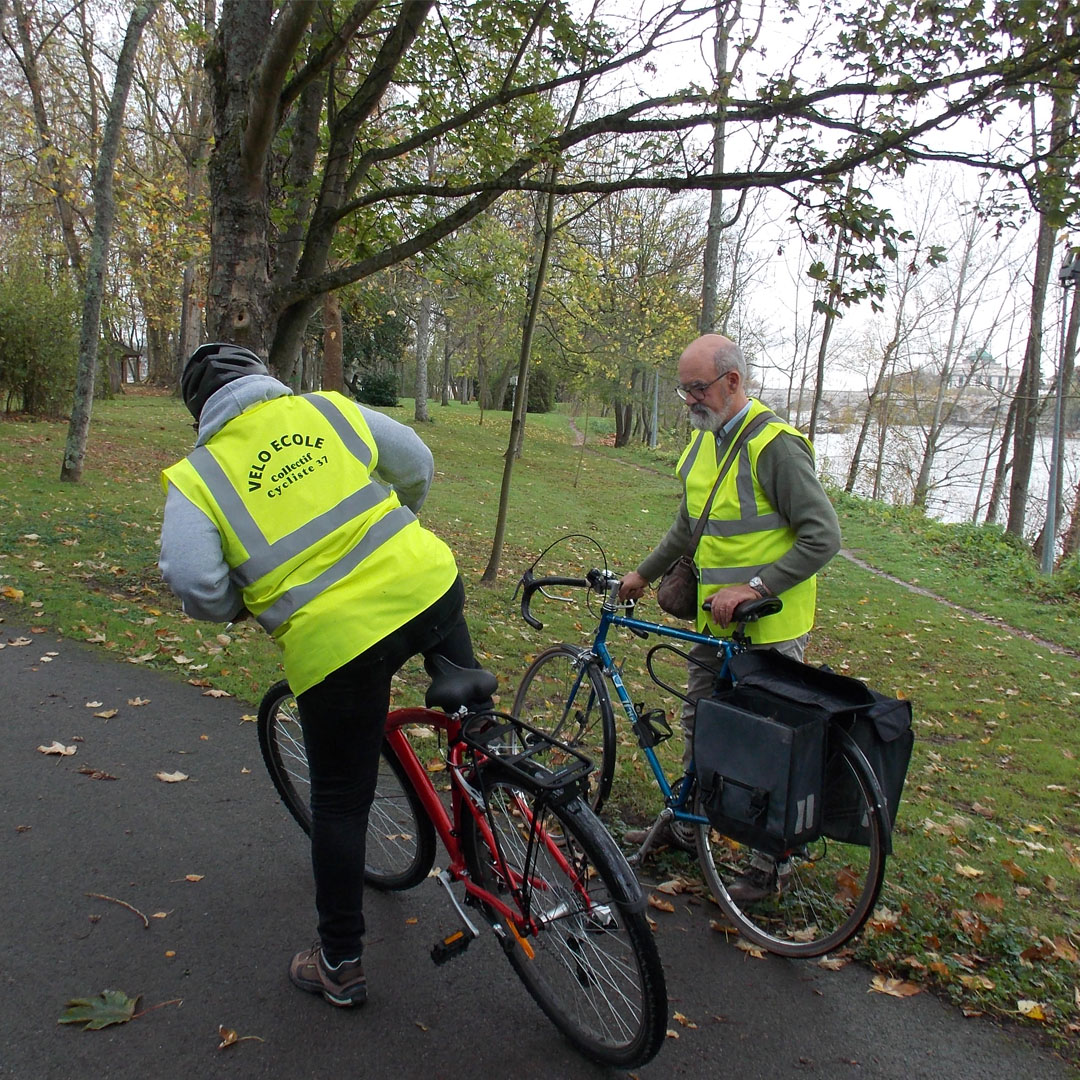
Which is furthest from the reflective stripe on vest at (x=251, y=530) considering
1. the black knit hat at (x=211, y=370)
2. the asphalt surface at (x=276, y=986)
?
the asphalt surface at (x=276, y=986)

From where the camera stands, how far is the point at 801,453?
124 inches

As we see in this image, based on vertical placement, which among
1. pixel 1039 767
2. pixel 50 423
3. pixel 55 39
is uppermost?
pixel 55 39

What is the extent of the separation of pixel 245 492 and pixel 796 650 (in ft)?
7.30

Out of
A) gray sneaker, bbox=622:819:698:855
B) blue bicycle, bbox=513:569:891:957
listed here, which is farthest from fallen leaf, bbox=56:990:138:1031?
gray sneaker, bbox=622:819:698:855

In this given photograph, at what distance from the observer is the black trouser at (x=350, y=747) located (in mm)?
2344

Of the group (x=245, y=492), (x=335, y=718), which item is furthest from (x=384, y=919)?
(x=245, y=492)

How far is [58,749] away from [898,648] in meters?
8.49

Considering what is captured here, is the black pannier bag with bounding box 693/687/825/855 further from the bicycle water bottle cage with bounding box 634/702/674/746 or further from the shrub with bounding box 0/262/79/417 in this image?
the shrub with bounding box 0/262/79/417

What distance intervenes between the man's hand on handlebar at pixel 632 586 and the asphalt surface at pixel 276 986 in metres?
1.32

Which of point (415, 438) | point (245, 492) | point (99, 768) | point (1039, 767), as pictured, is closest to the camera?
point (245, 492)

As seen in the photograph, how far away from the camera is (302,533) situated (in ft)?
7.50

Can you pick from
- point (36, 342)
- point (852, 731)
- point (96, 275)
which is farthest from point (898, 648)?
point (36, 342)

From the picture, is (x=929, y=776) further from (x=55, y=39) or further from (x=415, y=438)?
(x=55, y=39)

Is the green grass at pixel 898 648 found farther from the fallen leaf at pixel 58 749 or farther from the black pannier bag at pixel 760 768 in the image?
the fallen leaf at pixel 58 749
